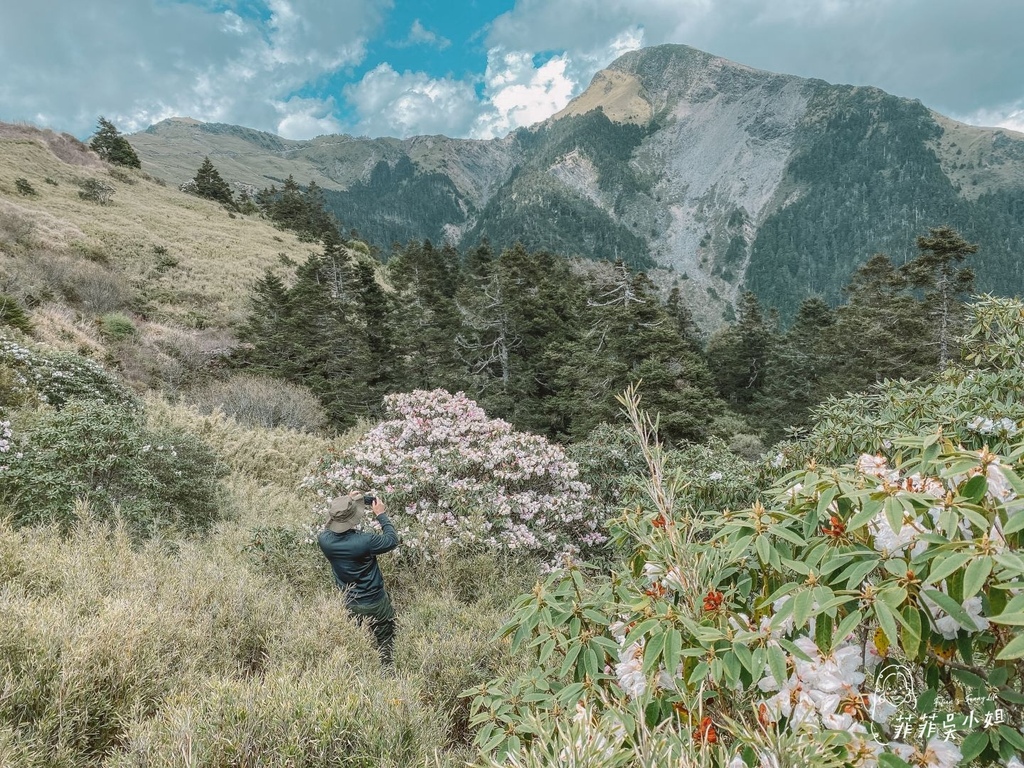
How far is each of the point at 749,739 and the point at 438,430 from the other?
8218 millimetres

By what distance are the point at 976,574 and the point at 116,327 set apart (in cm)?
2251

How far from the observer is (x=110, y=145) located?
44656 mm

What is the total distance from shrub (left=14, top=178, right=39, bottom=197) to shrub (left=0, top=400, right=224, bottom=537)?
33.8 m

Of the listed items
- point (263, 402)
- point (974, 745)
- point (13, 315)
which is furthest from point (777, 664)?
point (263, 402)

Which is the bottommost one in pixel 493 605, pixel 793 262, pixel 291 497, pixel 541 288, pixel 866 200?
pixel 493 605

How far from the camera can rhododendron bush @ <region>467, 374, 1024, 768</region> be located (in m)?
1.12

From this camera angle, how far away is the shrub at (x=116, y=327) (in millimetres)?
16719

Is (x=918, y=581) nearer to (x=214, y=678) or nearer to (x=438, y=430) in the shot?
(x=214, y=678)

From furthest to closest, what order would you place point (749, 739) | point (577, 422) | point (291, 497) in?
point (577, 422) < point (291, 497) < point (749, 739)

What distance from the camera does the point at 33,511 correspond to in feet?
17.7

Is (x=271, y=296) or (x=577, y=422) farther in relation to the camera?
(x=271, y=296)

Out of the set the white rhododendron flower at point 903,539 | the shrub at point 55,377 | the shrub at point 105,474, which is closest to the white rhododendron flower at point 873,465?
the white rhododendron flower at point 903,539

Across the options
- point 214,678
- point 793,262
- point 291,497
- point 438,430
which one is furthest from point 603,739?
point 793,262

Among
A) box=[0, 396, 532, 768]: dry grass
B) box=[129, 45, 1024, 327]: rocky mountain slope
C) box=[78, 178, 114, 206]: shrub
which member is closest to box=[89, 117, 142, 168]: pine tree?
box=[78, 178, 114, 206]: shrub
